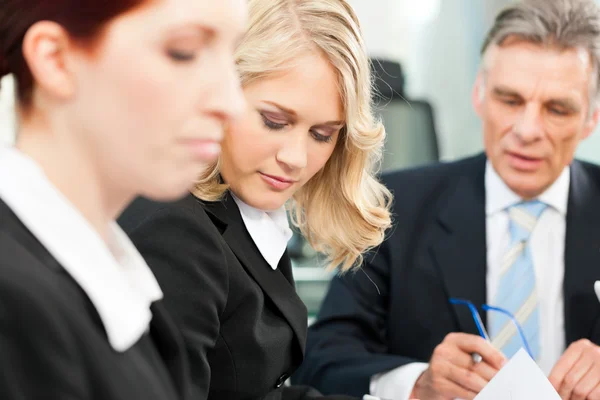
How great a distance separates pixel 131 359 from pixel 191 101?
154 mm

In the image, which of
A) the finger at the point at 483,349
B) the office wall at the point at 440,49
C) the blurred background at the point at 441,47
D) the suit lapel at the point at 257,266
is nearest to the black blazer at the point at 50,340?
the suit lapel at the point at 257,266

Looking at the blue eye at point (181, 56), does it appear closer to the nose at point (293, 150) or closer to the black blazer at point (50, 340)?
the black blazer at point (50, 340)

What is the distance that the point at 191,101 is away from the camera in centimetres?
46

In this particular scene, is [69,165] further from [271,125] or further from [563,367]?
[563,367]

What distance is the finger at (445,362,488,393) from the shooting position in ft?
3.77

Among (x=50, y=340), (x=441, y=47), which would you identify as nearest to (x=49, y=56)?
(x=50, y=340)

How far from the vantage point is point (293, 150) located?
0.87 m

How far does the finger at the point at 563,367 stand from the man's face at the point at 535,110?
41 centimetres

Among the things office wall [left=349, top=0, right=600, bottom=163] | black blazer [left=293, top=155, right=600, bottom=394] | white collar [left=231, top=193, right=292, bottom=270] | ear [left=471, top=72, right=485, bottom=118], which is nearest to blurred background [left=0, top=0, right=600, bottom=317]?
office wall [left=349, top=0, right=600, bottom=163]

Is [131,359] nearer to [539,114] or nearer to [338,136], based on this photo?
[338,136]

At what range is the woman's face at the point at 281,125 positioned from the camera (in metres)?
0.86

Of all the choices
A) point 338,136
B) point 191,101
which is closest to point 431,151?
point 338,136

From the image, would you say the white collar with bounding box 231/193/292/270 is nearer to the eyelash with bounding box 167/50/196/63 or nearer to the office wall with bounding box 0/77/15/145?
the office wall with bounding box 0/77/15/145

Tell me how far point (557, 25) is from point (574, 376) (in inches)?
26.5
